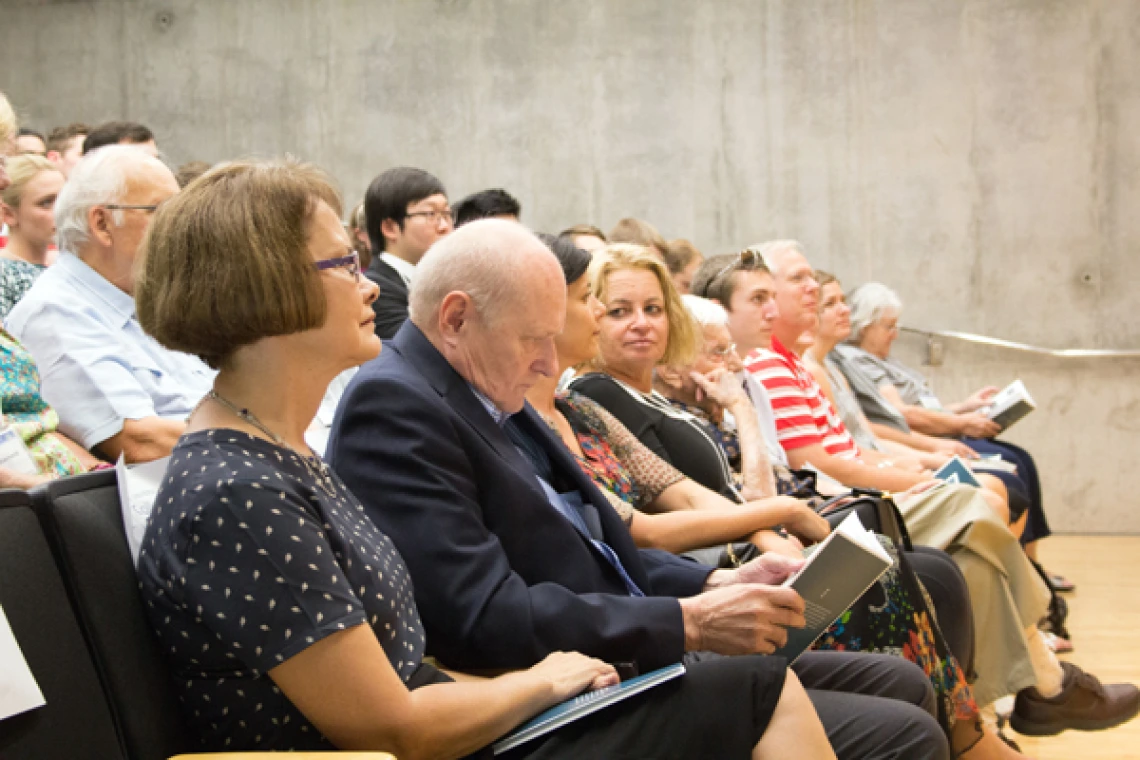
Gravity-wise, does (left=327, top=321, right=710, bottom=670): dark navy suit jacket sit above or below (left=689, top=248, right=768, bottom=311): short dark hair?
below

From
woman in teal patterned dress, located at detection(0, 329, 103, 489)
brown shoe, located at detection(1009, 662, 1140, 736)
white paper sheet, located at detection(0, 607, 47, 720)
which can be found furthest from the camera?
brown shoe, located at detection(1009, 662, 1140, 736)

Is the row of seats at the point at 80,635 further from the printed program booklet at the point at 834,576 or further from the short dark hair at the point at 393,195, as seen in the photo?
the short dark hair at the point at 393,195

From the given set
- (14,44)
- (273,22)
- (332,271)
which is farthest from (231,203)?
(14,44)

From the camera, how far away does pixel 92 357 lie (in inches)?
93.6

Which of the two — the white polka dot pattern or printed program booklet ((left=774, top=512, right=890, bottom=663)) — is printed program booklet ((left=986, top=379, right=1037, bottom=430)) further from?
the white polka dot pattern

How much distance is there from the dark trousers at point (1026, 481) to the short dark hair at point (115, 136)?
3.47 m

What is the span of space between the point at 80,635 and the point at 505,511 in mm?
624

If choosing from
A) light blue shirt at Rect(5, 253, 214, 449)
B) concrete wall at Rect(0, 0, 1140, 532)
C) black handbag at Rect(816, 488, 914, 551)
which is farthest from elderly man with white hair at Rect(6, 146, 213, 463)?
concrete wall at Rect(0, 0, 1140, 532)

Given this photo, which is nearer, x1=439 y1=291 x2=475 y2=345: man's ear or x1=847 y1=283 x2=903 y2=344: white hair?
x1=439 y1=291 x2=475 y2=345: man's ear

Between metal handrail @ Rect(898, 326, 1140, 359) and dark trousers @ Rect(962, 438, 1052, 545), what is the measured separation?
117 centimetres

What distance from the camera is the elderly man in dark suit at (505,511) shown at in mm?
1587

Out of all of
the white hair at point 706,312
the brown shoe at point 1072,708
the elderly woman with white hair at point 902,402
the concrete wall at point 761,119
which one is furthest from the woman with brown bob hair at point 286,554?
the concrete wall at point 761,119

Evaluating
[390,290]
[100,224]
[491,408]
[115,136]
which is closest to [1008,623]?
[491,408]

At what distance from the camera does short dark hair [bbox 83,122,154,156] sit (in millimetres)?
4082
